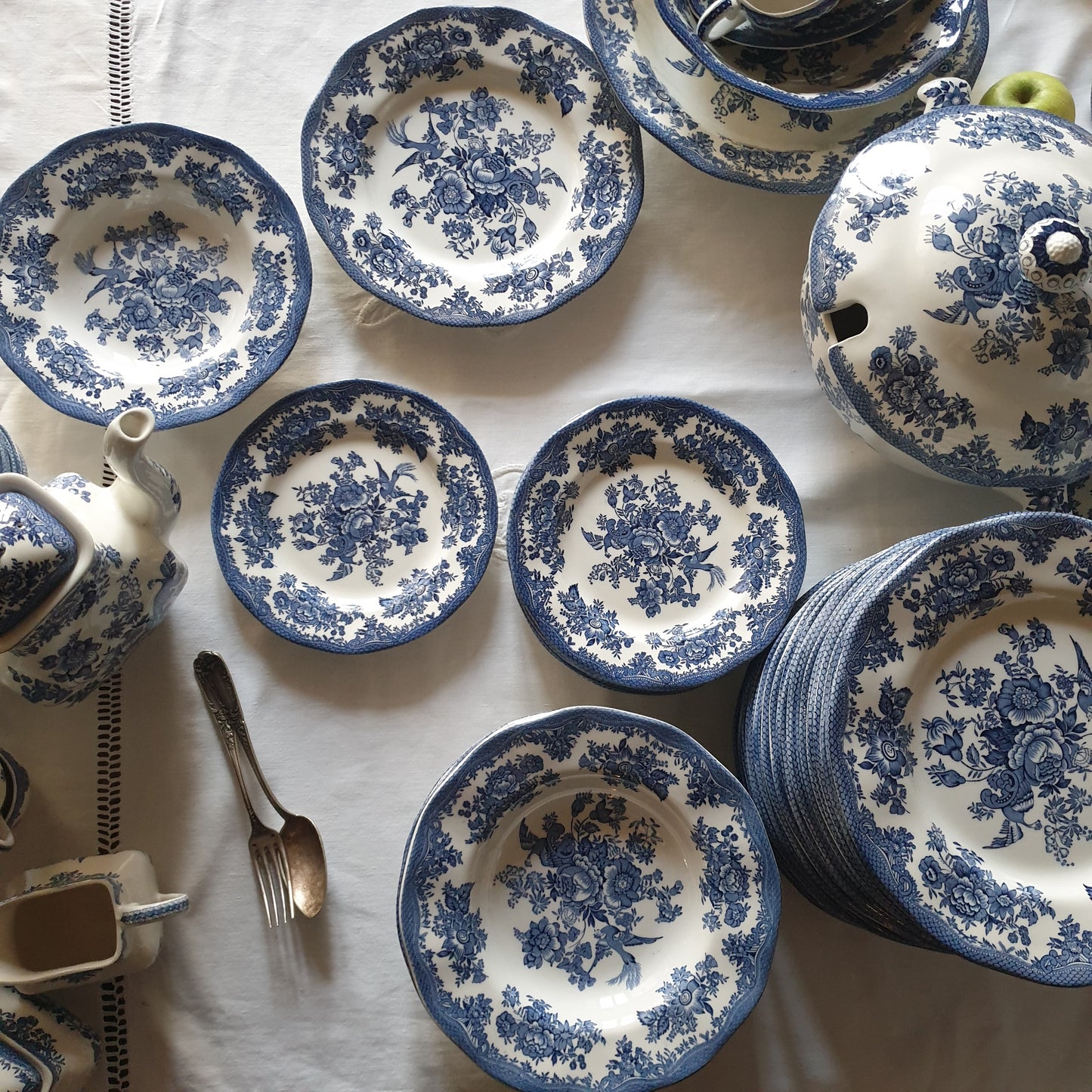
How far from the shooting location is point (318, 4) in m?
1.27

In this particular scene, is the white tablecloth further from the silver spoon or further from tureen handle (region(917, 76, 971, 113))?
tureen handle (region(917, 76, 971, 113))

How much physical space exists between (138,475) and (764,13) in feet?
2.85

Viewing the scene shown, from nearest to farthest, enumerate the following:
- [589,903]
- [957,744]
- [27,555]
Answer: [27,555]
[957,744]
[589,903]

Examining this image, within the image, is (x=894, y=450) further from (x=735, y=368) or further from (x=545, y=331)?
(x=545, y=331)

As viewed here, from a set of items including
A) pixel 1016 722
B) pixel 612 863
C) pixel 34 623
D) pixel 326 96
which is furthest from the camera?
pixel 326 96

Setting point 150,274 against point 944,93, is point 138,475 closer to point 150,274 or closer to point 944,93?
point 150,274

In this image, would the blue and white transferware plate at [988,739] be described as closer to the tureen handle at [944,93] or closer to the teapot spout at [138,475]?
the tureen handle at [944,93]

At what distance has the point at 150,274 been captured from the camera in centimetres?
119

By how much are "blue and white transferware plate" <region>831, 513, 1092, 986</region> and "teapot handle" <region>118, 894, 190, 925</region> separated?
678 millimetres

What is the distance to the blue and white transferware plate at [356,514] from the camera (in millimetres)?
1120

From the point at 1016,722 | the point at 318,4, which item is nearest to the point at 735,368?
the point at 1016,722

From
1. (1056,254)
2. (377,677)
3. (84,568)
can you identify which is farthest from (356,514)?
(1056,254)

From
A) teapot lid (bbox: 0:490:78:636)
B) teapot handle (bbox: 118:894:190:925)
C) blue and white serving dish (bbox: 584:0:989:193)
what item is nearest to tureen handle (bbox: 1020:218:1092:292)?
blue and white serving dish (bbox: 584:0:989:193)

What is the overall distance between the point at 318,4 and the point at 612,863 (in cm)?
118
